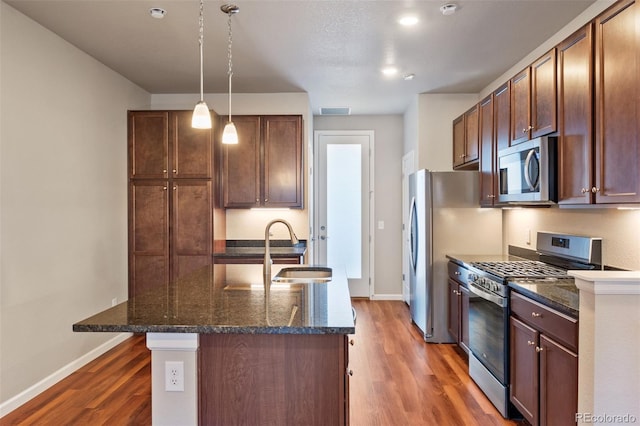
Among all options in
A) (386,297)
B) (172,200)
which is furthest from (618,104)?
(386,297)

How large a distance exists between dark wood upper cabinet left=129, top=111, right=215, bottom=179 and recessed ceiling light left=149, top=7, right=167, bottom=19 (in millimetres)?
1454

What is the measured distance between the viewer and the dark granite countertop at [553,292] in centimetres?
195

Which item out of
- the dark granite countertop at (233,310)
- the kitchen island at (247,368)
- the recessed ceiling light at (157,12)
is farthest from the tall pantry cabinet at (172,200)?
the kitchen island at (247,368)

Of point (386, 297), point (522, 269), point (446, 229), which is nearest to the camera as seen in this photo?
point (522, 269)

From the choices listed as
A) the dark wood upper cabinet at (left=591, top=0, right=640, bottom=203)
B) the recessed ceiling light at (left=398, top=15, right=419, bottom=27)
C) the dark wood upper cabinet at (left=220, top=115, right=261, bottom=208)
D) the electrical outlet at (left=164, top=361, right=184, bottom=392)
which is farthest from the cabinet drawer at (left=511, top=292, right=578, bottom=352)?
the dark wood upper cabinet at (left=220, top=115, right=261, bottom=208)

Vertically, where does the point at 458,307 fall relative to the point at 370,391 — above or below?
above

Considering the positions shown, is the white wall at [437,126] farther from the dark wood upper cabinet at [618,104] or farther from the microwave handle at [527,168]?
the dark wood upper cabinet at [618,104]

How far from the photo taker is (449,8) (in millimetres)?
2732

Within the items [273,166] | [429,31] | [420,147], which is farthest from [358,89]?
[429,31]

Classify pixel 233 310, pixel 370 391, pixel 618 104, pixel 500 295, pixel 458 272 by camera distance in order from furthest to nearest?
1. pixel 458 272
2. pixel 370 391
3. pixel 500 295
4. pixel 618 104
5. pixel 233 310

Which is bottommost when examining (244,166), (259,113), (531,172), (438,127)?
(531,172)

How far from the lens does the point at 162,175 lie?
14.0ft

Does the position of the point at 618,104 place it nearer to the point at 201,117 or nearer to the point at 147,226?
the point at 201,117

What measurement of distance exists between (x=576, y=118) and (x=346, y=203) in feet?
12.9
